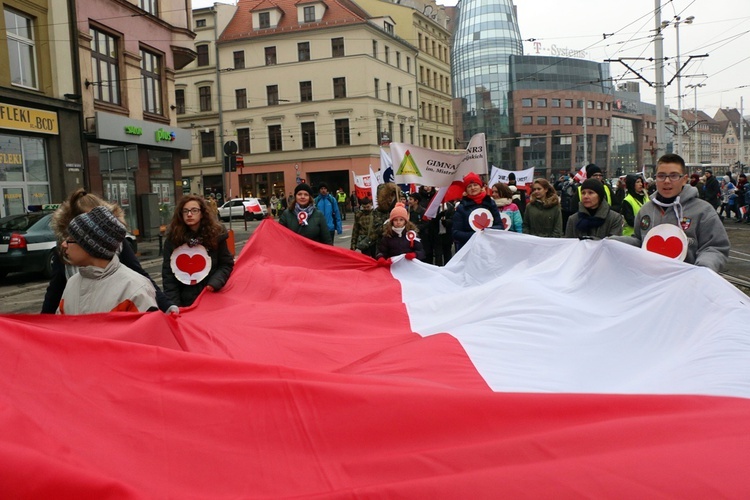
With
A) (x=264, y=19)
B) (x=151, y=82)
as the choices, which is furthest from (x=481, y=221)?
(x=264, y=19)

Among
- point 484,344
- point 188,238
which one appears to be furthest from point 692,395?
point 188,238

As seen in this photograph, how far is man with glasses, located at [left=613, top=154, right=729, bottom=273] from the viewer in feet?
15.8

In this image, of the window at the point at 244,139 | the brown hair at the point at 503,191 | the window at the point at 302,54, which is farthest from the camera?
the window at the point at 244,139

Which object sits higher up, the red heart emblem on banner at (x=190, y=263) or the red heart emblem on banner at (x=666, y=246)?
the red heart emblem on banner at (x=666, y=246)

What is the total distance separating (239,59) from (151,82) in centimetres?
2898

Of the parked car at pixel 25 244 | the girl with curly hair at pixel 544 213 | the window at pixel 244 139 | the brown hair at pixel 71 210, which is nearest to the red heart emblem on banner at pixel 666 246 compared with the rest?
the brown hair at pixel 71 210

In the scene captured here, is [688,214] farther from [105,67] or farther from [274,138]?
[274,138]

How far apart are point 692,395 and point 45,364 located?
2.68 m

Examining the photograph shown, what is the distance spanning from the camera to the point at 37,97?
2077 cm

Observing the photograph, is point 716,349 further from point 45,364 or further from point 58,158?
point 58,158

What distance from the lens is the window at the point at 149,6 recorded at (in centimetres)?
2731

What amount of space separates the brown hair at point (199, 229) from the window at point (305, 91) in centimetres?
4988

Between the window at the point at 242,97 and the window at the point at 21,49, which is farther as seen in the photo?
the window at the point at 242,97

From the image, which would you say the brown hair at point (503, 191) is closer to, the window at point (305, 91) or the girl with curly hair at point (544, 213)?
the girl with curly hair at point (544, 213)
